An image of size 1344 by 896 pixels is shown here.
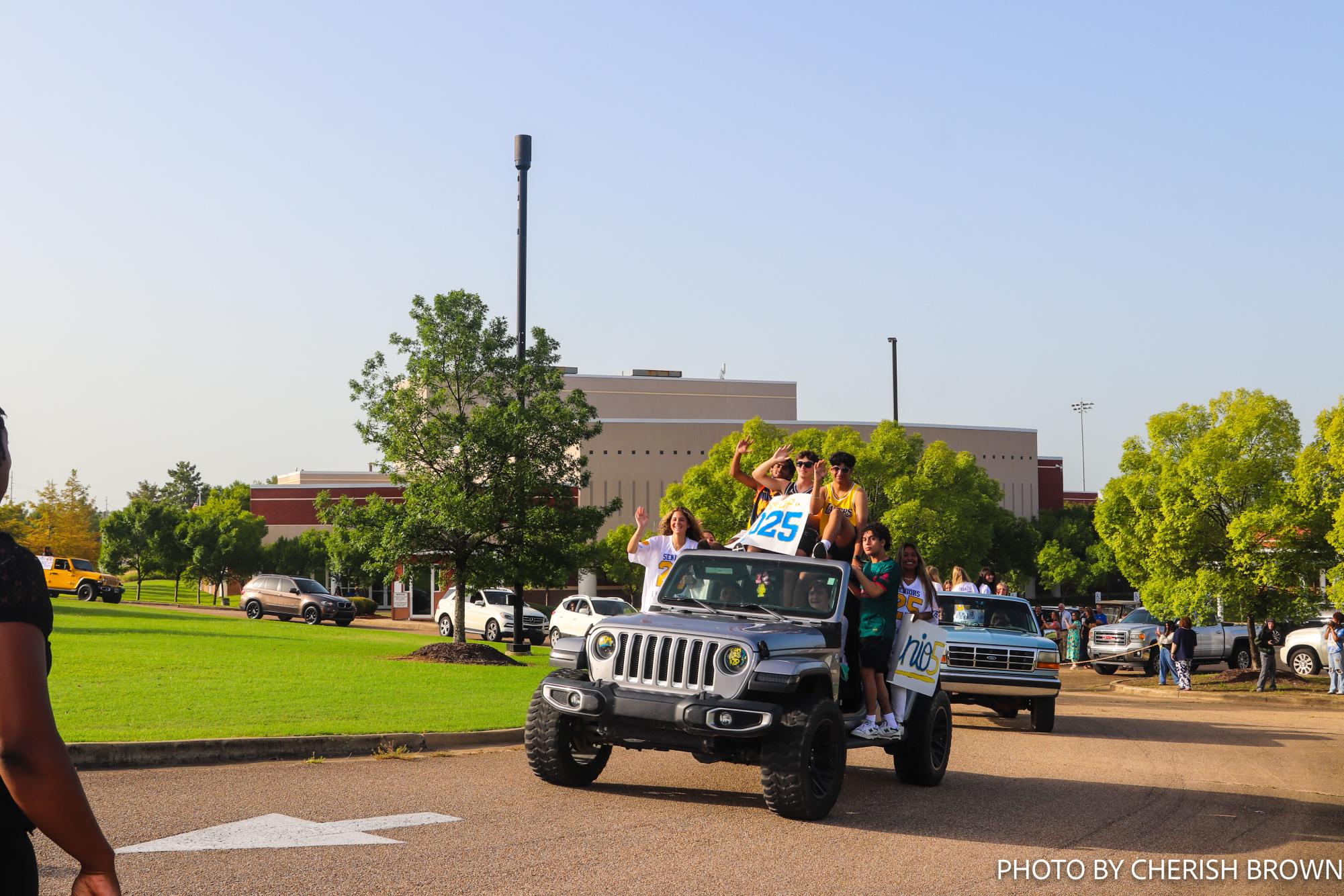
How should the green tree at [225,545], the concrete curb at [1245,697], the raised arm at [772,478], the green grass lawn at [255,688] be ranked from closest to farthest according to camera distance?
the raised arm at [772,478]
the green grass lawn at [255,688]
the concrete curb at [1245,697]
the green tree at [225,545]

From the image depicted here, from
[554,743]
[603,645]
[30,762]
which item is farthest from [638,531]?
[30,762]

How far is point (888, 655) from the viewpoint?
1020 centimetres

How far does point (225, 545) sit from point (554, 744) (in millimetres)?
64136

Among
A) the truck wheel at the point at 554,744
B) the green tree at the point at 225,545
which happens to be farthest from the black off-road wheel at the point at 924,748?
the green tree at the point at 225,545

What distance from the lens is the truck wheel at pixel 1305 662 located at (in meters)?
30.4

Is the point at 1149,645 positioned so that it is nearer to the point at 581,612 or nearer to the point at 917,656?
the point at 581,612

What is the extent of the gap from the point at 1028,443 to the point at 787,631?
72489 millimetres

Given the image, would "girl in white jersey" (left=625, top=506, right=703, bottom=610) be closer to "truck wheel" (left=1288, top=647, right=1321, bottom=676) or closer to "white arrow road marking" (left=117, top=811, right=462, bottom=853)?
"white arrow road marking" (left=117, top=811, right=462, bottom=853)

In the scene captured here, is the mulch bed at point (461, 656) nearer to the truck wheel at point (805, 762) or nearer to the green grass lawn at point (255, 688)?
the green grass lawn at point (255, 688)

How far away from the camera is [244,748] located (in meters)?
10.7

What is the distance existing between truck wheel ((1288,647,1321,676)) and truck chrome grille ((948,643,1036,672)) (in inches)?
705

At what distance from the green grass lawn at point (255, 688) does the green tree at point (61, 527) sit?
185ft

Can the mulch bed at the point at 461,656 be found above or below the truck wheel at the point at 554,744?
below

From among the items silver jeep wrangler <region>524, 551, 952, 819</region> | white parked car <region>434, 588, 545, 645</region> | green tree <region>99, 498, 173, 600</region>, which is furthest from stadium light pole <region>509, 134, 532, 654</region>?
green tree <region>99, 498, 173, 600</region>
